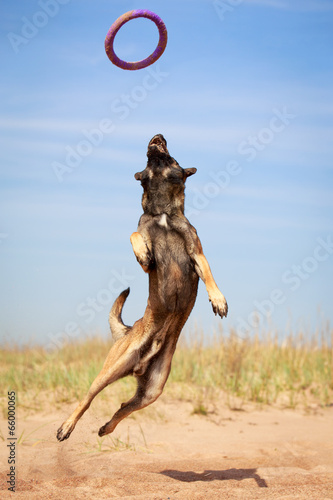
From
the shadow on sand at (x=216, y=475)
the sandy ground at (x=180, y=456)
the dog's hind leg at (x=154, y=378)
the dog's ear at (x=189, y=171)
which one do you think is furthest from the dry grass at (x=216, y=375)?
the dog's ear at (x=189, y=171)

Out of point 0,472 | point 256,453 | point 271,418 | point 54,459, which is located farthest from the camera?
point 271,418

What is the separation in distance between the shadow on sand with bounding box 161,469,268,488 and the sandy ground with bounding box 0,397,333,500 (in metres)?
0.01

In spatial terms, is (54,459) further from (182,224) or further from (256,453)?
(182,224)

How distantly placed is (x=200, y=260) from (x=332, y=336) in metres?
7.33

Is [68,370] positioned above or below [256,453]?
above

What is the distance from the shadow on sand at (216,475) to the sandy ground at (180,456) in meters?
0.01

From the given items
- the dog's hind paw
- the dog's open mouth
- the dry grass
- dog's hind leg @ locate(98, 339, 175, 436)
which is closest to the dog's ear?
the dog's open mouth

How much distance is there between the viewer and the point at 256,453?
23.3ft

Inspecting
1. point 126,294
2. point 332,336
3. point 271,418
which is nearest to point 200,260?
point 126,294

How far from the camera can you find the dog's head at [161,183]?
4980 millimetres

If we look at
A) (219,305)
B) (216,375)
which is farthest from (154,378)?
(216,375)

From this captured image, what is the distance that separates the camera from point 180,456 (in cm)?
691

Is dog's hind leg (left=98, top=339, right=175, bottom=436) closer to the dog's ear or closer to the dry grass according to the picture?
the dog's ear

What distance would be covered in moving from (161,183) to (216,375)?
5889mm
